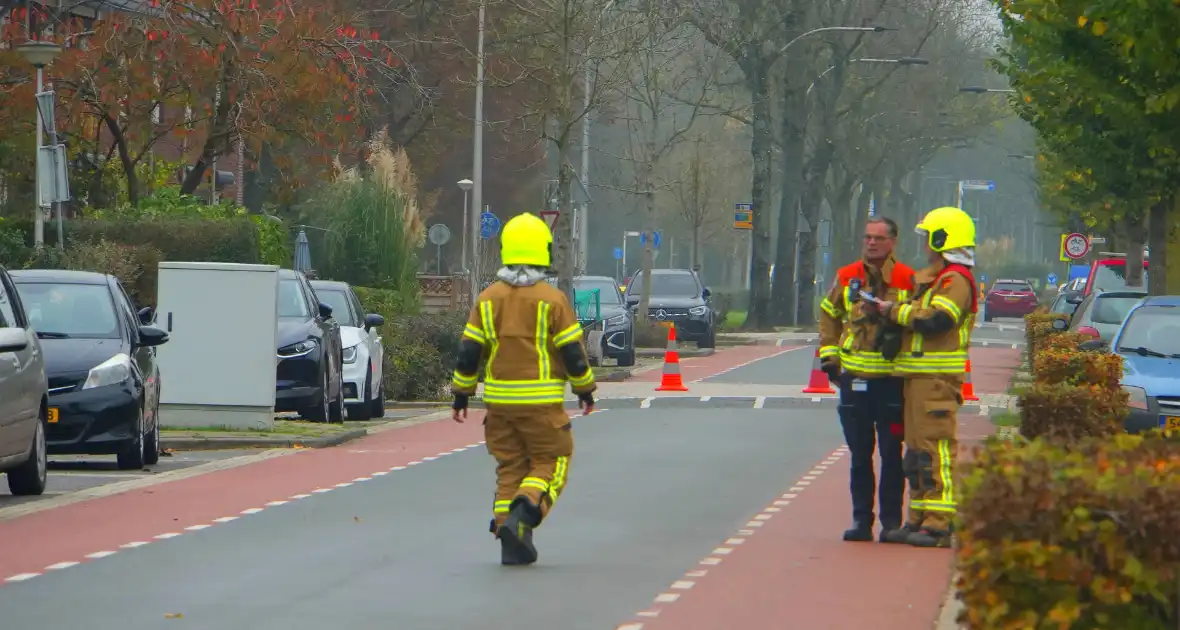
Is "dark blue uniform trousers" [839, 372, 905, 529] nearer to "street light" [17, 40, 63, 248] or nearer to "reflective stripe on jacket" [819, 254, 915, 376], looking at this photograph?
"reflective stripe on jacket" [819, 254, 915, 376]

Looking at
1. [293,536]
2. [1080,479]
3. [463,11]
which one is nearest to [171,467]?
[293,536]

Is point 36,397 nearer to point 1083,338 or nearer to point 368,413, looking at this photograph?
point 368,413

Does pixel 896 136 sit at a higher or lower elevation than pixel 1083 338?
higher

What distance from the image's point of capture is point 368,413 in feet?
78.0

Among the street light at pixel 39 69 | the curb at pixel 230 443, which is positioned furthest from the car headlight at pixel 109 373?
the street light at pixel 39 69

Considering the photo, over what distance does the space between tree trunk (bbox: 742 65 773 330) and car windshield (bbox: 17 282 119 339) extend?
119 ft

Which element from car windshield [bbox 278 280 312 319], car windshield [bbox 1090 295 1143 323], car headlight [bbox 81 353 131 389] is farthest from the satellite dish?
car headlight [bbox 81 353 131 389]

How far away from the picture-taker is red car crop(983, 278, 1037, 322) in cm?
7919

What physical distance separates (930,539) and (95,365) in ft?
23.5

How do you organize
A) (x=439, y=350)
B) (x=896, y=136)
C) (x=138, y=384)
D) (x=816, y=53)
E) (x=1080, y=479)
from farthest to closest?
(x=896, y=136) → (x=816, y=53) → (x=439, y=350) → (x=138, y=384) → (x=1080, y=479)

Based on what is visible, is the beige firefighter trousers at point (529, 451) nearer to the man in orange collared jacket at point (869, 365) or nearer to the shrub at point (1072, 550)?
the man in orange collared jacket at point (869, 365)

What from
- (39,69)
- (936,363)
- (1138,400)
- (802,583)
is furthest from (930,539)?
(39,69)

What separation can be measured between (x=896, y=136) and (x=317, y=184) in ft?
98.9

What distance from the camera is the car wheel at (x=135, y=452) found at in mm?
16312
